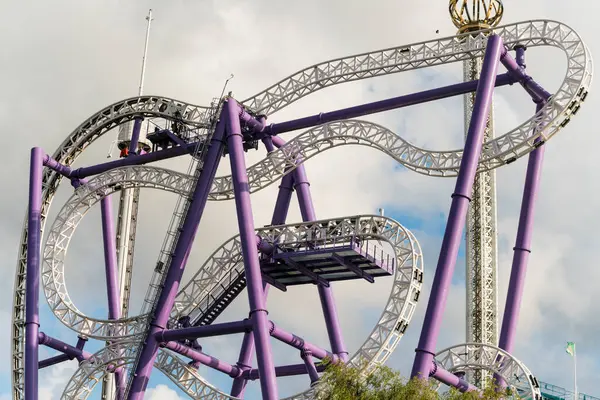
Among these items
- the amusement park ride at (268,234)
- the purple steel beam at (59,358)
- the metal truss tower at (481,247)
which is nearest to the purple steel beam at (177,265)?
the amusement park ride at (268,234)

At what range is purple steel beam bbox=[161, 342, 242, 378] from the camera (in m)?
38.2

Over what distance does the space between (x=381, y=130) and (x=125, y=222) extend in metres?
19.0

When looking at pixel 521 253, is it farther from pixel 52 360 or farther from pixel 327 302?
pixel 52 360

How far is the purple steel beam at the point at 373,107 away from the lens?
37.4 meters

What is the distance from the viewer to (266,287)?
41.4 m

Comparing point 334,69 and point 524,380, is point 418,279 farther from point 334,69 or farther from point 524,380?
point 334,69

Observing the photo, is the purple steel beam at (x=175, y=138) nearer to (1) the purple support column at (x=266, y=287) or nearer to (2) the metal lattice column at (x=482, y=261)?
(1) the purple support column at (x=266, y=287)

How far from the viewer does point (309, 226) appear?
38344mm

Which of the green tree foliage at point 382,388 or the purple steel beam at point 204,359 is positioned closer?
the green tree foliage at point 382,388

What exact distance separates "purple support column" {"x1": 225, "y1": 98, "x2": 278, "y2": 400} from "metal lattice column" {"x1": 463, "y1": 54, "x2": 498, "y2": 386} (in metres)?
19.9

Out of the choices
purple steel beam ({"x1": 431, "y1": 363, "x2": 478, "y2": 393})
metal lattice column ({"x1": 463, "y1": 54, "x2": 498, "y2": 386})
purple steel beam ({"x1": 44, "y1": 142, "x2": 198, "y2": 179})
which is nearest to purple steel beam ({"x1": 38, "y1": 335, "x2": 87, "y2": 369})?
purple steel beam ({"x1": 44, "y1": 142, "x2": 198, "y2": 179})

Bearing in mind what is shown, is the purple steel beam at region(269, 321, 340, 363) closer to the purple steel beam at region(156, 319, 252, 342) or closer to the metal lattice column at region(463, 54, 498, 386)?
the purple steel beam at region(156, 319, 252, 342)

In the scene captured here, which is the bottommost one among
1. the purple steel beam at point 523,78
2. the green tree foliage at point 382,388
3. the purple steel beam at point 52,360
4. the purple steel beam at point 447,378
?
the green tree foliage at point 382,388

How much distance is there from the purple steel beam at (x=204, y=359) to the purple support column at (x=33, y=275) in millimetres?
5944
